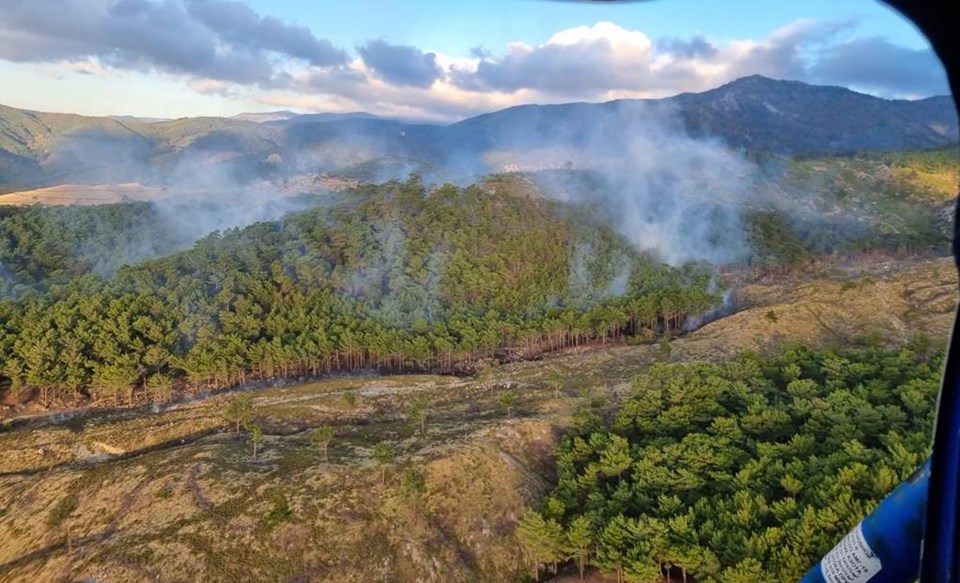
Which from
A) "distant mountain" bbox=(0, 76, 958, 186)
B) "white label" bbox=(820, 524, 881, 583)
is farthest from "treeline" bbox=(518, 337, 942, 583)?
"distant mountain" bbox=(0, 76, 958, 186)

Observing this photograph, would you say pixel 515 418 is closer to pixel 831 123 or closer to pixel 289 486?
pixel 289 486

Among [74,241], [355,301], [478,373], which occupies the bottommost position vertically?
[478,373]

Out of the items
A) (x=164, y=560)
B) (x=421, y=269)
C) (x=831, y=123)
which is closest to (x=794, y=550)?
(x=164, y=560)

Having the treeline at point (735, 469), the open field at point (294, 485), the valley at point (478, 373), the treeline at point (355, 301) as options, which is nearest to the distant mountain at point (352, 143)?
the valley at point (478, 373)

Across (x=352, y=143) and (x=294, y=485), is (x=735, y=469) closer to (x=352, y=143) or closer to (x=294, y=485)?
(x=294, y=485)

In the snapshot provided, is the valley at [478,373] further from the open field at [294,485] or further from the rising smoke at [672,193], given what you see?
the rising smoke at [672,193]

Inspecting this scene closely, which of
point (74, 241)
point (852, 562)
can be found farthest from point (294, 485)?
point (74, 241)

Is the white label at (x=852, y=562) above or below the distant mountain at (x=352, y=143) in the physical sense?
below
